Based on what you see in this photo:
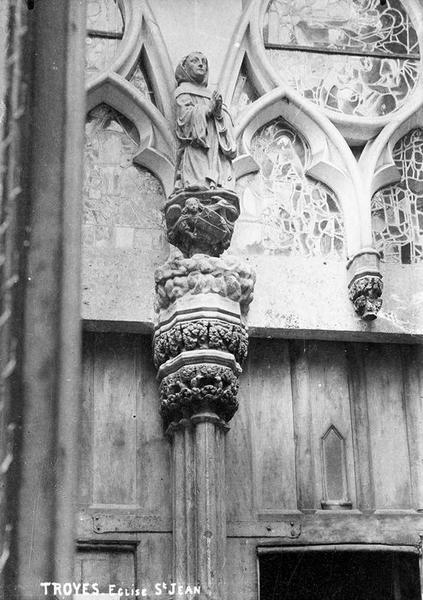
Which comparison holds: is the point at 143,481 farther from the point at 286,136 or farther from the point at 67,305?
the point at 67,305

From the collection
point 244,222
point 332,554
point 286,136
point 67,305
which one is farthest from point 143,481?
point 67,305

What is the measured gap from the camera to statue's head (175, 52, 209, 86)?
634 cm

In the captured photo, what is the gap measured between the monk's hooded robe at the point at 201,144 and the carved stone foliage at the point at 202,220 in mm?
60

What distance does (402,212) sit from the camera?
6.66 m

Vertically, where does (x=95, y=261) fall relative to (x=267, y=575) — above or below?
above

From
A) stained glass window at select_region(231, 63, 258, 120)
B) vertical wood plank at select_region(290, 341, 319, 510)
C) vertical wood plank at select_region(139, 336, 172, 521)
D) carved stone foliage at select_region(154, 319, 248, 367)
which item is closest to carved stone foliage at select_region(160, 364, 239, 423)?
carved stone foliage at select_region(154, 319, 248, 367)

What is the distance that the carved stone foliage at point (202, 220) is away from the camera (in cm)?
597

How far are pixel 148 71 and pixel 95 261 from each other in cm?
106

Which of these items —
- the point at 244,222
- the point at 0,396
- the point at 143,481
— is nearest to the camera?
the point at 0,396

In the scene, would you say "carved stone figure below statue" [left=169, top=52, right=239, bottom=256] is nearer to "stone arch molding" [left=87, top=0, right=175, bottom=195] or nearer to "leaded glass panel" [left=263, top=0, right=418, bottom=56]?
"stone arch molding" [left=87, top=0, right=175, bottom=195]

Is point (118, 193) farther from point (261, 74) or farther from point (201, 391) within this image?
point (201, 391)

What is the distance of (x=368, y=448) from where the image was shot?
616cm

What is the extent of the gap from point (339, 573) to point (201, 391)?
1.26 metres

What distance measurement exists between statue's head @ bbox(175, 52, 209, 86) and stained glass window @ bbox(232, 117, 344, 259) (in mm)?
492
